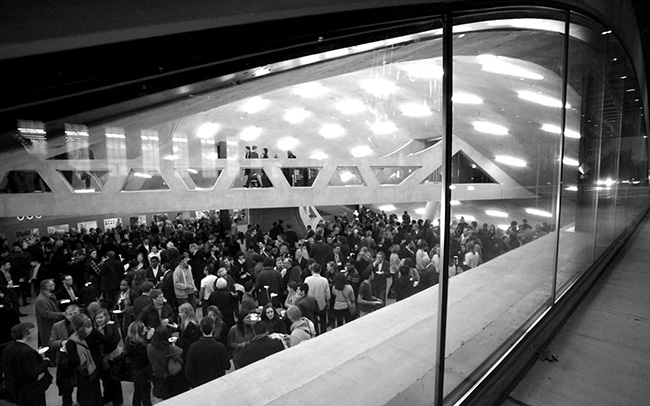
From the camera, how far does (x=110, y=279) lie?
5.08 m

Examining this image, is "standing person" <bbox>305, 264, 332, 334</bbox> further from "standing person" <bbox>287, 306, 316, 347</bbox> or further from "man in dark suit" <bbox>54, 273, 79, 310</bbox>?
"man in dark suit" <bbox>54, 273, 79, 310</bbox>

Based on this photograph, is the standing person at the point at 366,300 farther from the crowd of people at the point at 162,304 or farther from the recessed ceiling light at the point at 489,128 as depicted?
the recessed ceiling light at the point at 489,128

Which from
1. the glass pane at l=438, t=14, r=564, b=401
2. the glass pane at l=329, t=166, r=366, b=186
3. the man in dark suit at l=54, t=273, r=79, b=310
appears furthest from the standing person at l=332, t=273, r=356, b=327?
the glass pane at l=329, t=166, r=366, b=186

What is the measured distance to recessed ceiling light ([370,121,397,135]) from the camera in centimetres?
1502

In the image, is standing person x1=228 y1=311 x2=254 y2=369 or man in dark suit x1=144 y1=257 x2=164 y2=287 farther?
man in dark suit x1=144 y1=257 x2=164 y2=287

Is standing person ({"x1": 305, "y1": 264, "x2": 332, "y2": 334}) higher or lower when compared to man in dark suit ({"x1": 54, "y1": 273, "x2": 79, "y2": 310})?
lower

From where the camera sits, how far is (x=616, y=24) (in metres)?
4.66

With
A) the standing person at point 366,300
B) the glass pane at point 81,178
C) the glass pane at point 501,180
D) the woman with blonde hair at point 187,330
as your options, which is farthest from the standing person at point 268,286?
the glass pane at point 81,178

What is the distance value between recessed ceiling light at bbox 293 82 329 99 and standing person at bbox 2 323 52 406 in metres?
9.75

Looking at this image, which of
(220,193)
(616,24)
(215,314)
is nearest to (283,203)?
(220,193)

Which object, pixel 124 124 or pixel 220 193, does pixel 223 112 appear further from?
pixel 124 124

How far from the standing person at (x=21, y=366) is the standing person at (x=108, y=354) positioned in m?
0.52

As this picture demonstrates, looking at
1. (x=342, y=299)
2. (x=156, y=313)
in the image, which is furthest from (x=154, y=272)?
(x=342, y=299)

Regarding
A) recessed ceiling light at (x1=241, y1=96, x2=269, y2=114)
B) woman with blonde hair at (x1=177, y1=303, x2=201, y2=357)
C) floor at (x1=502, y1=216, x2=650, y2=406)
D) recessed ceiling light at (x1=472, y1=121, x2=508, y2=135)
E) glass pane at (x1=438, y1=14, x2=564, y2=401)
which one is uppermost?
recessed ceiling light at (x1=241, y1=96, x2=269, y2=114)
